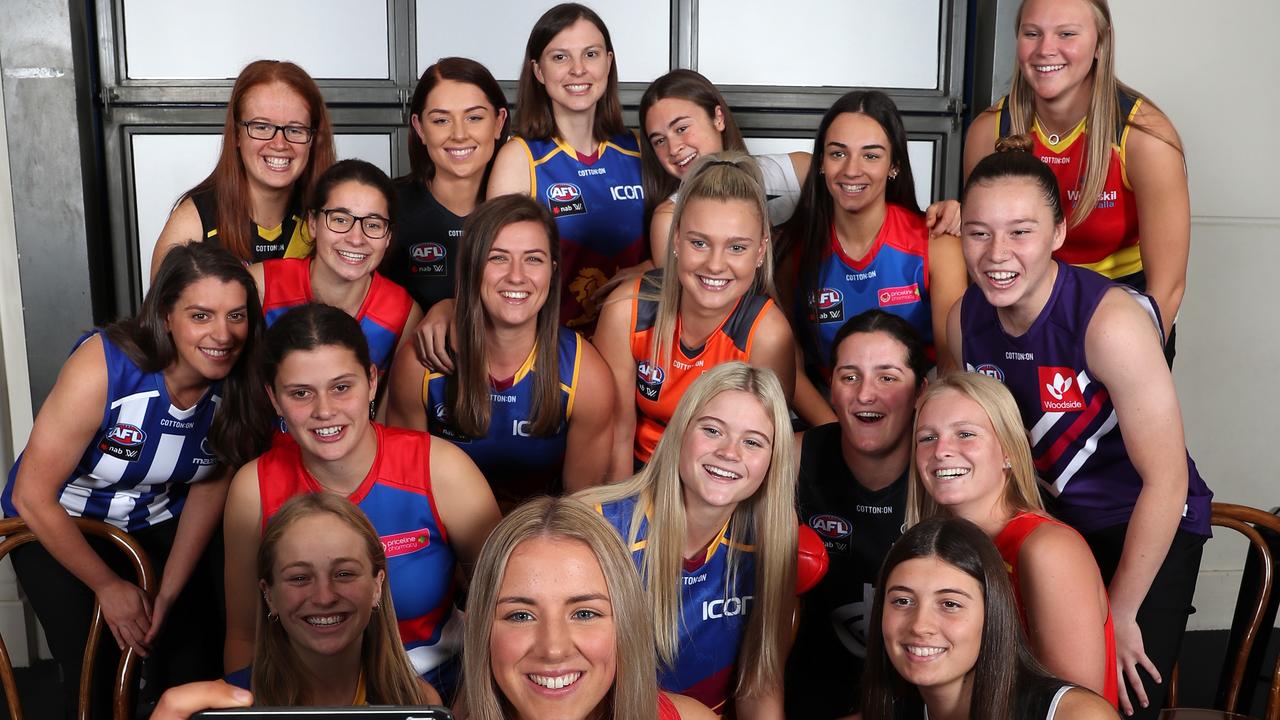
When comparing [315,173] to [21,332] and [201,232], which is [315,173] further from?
[21,332]

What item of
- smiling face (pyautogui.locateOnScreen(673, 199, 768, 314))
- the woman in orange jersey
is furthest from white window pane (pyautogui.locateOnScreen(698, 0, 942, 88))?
smiling face (pyautogui.locateOnScreen(673, 199, 768, 314))

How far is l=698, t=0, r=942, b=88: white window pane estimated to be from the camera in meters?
3.76

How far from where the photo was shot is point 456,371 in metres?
2.55

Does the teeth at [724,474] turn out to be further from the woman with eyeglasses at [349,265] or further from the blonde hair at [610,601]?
the woman with eyeglasses at [349,265]

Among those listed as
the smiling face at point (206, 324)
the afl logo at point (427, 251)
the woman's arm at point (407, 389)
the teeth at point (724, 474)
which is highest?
the afl logo at point (427, 251)

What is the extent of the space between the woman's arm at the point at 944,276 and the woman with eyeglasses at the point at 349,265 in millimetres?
1345

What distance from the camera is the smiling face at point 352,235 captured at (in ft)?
Answer: 8.61

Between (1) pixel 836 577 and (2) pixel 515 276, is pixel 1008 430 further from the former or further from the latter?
(2) pixel 515 276

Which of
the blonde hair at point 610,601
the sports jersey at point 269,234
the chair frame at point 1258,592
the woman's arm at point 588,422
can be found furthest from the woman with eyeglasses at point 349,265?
the chair frame at point 1258,592

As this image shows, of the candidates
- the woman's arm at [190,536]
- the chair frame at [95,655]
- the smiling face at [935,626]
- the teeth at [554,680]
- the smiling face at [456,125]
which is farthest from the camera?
the smiling face at [456,125]

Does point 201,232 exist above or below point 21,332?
above

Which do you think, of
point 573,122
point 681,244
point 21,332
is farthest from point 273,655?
point 21,332

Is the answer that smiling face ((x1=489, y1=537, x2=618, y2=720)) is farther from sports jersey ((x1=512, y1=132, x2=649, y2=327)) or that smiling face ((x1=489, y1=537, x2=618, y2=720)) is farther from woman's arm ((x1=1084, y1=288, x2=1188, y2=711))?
sports jersey ((x1=512, y1=132, x2=649, y2=327))

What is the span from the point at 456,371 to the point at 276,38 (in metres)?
1.74
